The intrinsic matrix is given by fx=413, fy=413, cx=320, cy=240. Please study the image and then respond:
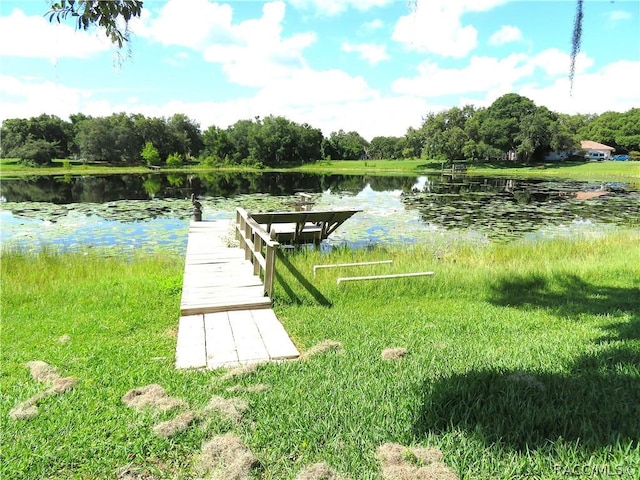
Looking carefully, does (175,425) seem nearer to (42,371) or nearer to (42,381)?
(42,381)

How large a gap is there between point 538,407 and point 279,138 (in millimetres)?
88940

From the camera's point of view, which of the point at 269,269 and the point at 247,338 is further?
the point at 269,269

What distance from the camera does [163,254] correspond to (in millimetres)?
11547

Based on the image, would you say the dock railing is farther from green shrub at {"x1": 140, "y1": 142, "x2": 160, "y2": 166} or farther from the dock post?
green shrub at {"x1": 140, "y1": 142, "x2": 160, "y2": 166}

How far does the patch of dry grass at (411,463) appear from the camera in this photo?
8.02 ft

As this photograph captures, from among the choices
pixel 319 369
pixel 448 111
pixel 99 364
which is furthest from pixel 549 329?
pixel 448 111

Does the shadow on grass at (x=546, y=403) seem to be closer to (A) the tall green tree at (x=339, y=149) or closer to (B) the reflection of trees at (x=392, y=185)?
(B) the reflection of trees at (x=392, y=185)

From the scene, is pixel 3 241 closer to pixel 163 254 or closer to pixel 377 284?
pixel 163 254

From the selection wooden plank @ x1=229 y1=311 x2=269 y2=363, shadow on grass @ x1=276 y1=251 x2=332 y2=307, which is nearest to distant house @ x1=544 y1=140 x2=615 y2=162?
shadow on grass @ x1=276 y1=251 x2=332 y2=307

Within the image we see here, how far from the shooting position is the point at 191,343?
16.1 feet

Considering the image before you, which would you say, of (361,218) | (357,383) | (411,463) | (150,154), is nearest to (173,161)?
(150,154)

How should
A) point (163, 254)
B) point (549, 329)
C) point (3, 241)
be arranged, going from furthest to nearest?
point (3, 241) < point (163, 254) < point (549, 329)

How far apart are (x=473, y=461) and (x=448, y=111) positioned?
8139 centimetres

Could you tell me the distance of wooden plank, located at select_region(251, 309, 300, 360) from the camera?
4629mm
